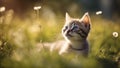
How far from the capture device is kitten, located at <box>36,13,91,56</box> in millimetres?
2506

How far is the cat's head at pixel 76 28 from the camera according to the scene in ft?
8.21

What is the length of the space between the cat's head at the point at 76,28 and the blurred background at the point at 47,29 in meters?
0.03

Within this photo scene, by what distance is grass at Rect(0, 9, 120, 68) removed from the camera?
98.1 inches

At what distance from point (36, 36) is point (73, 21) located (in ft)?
0.84

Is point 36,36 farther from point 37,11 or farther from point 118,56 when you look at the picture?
point 118,56

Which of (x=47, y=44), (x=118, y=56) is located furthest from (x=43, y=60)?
(x=118, y=56)

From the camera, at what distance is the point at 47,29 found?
2.55 metres

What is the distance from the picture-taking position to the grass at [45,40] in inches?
98.1

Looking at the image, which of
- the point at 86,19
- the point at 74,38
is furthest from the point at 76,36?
the point at 86,19

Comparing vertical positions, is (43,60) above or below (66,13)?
below

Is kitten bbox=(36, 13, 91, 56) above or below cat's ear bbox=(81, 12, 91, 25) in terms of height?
below

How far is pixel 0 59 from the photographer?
253cm

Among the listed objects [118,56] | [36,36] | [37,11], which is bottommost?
[118,56]

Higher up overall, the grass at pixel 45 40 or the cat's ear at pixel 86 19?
the cat's ear at pixel 86 19
